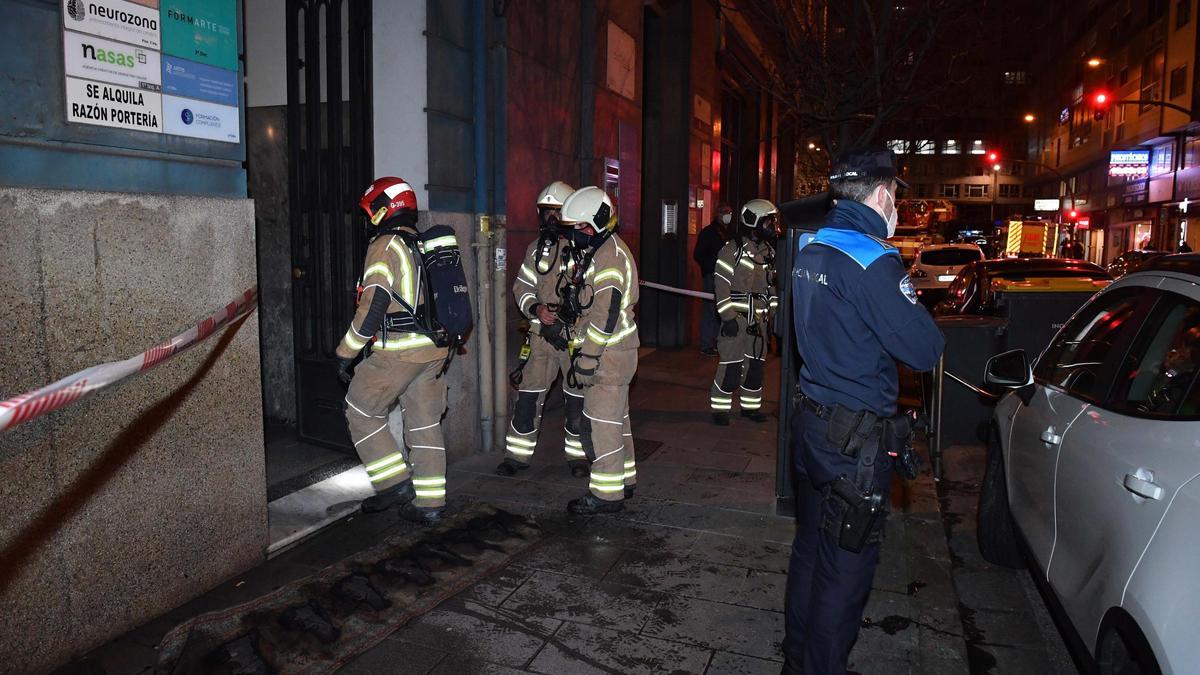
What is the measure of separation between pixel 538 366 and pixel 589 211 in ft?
4.77

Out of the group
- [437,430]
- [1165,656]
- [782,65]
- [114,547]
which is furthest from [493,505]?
[782,65]

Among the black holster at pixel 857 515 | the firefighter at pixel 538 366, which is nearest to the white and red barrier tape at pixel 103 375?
the firefighter at pixel 538 366

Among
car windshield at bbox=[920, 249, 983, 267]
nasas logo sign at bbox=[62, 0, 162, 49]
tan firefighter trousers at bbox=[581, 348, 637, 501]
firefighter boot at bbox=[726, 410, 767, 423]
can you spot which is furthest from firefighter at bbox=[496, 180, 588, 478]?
car windshield at bbox=[920, 249, 983, 267]

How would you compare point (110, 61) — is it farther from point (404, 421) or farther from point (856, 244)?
point (856, 244)

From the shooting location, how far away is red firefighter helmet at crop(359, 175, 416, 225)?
5.25m

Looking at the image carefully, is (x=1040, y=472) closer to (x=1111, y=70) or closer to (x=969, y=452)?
(x=969, y=452)

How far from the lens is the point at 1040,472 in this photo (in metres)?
3.97

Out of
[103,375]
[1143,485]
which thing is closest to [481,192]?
[103,375]

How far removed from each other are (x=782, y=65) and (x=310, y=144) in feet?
51.6

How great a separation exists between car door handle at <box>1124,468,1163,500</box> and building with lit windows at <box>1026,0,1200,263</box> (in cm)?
2701

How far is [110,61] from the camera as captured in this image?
3.78m

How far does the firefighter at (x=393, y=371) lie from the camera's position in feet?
16.9

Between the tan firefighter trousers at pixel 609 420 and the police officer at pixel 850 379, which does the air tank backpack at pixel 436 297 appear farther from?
the police officer at pixel 850 379

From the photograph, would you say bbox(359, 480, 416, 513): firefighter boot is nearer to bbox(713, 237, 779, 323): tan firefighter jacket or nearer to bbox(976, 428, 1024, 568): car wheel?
bbox(976, 428, 1024, 568): car wheel
